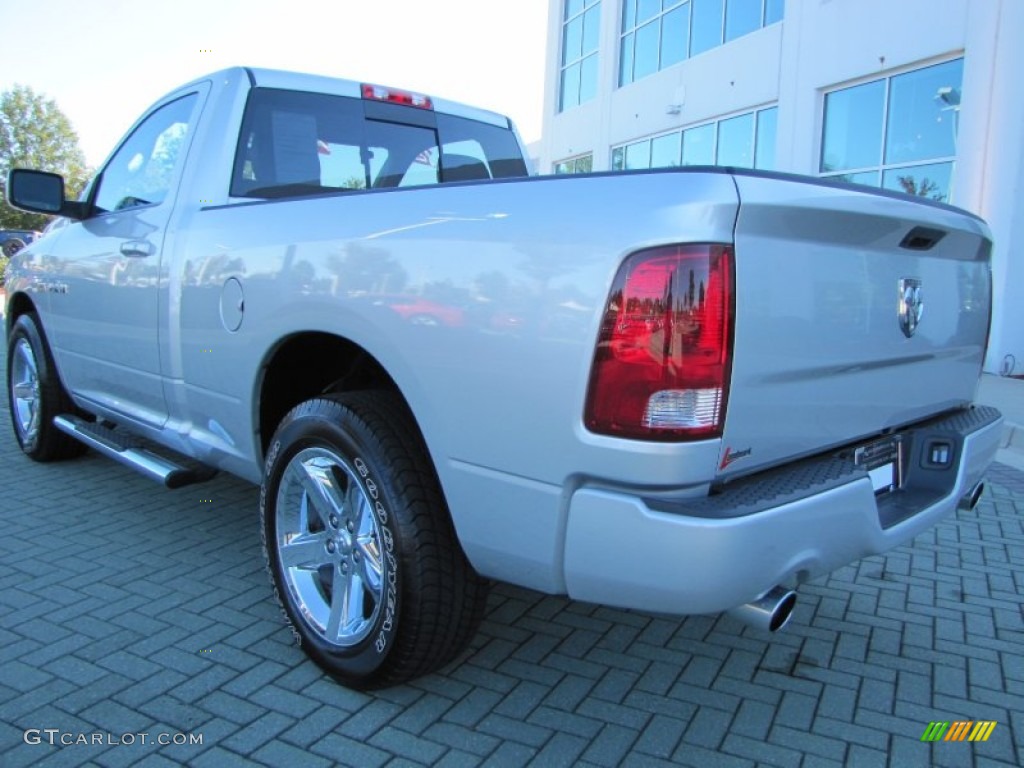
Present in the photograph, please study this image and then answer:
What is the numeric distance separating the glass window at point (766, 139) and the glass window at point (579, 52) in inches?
259

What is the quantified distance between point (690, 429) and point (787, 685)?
1.34 m

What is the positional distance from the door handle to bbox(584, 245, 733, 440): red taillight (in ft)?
7.83

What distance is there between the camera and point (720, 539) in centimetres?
176

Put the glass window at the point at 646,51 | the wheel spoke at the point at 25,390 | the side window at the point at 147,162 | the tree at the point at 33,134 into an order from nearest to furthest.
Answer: the side window at the point at 147,162
the wheel spoke at the point at 25,390
the glass window at the point at 646,51
the tree at the point at 33,134

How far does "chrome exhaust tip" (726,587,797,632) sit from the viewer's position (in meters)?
2.00

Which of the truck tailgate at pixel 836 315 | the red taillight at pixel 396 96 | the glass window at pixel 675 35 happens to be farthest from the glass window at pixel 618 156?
the truck tailgate at pixel 836 315

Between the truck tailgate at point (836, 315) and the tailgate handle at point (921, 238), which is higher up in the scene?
the tailgate handle at point (921, 238)

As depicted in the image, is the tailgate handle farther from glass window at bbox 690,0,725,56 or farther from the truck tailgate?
glass window at bbox 690,0,725,56

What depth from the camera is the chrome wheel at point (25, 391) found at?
4.89 meters

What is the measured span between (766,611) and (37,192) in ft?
12.7

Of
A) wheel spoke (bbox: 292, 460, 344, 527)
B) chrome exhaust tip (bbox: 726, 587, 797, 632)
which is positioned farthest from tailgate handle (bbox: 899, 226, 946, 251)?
wheel spoke (bbox: 292, 460, 344, 527)

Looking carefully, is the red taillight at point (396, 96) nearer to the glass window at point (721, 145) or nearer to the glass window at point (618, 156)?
the glass window at point (721, 145)

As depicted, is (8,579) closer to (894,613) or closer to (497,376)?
Answer: (497,376)

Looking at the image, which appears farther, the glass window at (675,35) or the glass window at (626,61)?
the glass window at (626,61)
